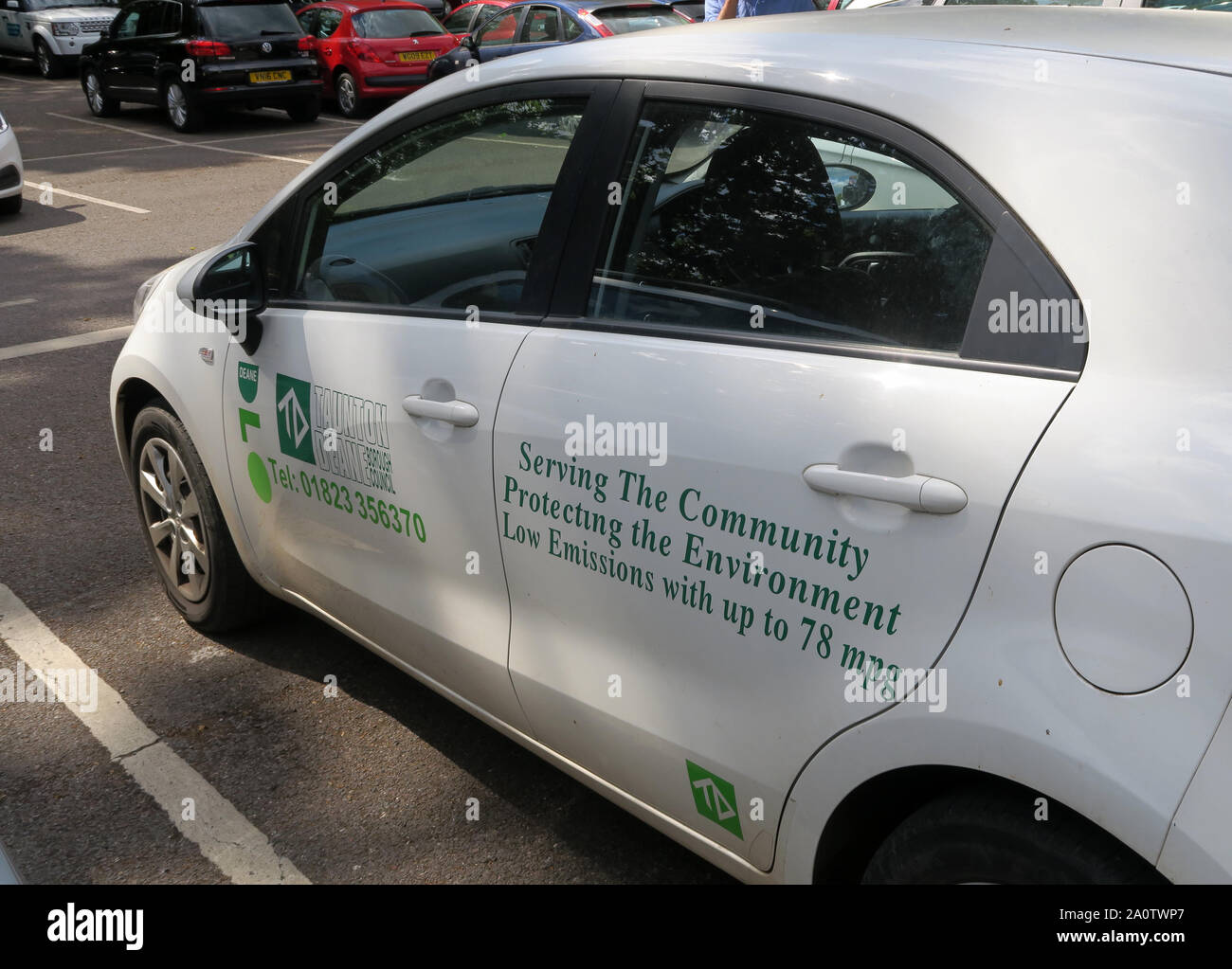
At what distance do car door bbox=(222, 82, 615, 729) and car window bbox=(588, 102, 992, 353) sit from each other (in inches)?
7.2

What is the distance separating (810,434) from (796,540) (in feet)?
0.56

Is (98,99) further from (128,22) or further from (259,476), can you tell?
(259,476)

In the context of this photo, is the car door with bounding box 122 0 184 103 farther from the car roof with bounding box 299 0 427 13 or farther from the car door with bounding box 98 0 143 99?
the car roof with bounding box 299 0 427 13

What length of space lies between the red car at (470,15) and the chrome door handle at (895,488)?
16016mm

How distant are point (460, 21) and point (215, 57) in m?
4.66

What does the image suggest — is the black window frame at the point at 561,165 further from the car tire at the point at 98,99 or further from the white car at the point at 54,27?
the white car at the point at 54,27

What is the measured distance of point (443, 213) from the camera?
3105mm

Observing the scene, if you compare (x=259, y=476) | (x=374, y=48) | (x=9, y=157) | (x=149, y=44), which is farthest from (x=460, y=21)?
(x=259, y=476)

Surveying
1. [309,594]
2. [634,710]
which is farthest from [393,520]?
[634,710]

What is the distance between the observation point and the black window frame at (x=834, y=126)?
1760 mm

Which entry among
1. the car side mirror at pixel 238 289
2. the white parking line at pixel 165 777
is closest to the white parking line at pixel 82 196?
the white parking line at pixel 165 777

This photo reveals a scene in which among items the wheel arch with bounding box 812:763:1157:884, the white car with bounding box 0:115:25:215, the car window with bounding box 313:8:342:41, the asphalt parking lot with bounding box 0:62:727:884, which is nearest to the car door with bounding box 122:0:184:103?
the car window with bounding box 313:8:342:41

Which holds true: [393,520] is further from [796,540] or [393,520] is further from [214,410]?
[796,540]

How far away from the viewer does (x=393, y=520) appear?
108 inches
